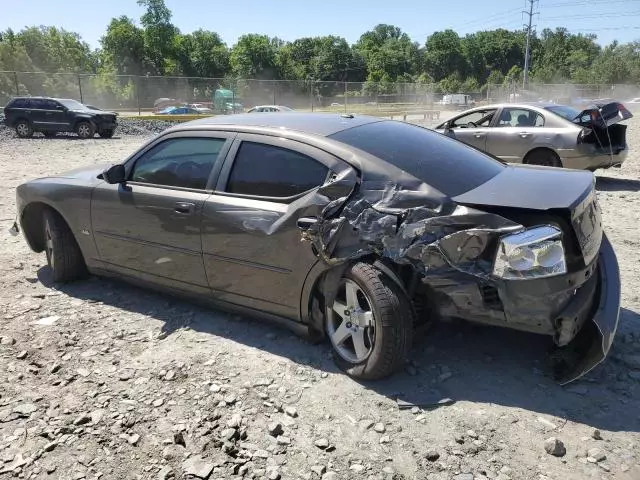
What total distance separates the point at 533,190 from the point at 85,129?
2201 cm

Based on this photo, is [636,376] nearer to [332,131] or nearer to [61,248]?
[332,131]

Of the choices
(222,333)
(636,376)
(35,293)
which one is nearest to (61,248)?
(35,293)

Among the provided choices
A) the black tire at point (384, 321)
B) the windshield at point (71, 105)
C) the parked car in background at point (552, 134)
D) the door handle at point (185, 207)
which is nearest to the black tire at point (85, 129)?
the windshield at point (71, 105)

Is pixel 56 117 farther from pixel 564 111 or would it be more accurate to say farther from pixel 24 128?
pixel 564 111

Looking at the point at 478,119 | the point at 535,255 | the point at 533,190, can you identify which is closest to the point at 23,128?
the point at 478,119

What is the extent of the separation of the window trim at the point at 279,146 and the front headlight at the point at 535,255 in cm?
117

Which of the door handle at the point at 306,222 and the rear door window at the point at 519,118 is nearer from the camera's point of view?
the door handle at the point at 306,222

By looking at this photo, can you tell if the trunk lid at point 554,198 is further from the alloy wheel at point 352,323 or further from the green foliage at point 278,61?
the green foliage at point 278,61

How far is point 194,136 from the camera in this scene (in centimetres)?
421

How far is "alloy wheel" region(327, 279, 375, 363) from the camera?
334 cm

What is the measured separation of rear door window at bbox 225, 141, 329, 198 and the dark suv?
2033 centimetres

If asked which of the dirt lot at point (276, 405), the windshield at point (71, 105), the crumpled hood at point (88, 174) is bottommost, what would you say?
the dirt lot at point (276, 405)

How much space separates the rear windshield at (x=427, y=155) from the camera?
11.1ft

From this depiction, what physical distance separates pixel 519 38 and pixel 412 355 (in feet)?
466
